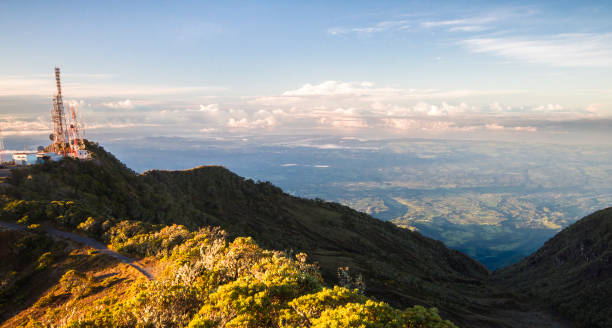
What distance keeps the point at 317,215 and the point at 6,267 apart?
64.6m

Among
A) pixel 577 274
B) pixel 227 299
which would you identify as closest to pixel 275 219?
pixel 227 299

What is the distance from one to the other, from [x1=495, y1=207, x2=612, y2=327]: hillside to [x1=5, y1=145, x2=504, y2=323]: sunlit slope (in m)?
12.2

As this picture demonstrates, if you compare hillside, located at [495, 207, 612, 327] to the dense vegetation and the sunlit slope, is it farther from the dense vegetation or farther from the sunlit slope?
the dense vegetation

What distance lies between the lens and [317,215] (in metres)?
81.6

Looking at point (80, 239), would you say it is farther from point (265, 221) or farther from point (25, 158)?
point (265, 221)

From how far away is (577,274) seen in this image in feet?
209

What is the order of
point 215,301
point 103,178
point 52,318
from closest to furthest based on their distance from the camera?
point 215,301 < point 52,318 < point 103,178

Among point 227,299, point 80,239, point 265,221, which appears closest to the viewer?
point 227,299

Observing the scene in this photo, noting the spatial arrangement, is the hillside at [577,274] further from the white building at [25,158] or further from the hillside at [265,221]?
the white building at [25,158]

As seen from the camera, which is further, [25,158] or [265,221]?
[265,221]

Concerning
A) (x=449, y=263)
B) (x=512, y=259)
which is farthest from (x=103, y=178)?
(x=512, y=259)

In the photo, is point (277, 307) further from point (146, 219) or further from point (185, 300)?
point (146, 219)

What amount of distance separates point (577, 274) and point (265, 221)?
224 feet

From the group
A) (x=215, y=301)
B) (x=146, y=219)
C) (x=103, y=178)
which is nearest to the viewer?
(x=215, y=301)
